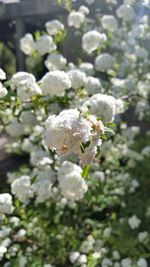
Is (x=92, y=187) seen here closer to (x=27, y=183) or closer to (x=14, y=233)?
(x=14, y=233)

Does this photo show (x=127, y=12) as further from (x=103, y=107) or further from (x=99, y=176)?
(x=103, y=107)

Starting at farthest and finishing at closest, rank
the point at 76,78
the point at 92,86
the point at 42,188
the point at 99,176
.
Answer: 1. the point at 99,176
2. the point at 92,86
3. the point at 76,78
4. the point at 42,188

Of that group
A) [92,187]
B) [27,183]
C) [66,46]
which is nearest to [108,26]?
[92,187]

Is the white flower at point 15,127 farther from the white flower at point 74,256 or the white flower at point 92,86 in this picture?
the white flower at point 74,256

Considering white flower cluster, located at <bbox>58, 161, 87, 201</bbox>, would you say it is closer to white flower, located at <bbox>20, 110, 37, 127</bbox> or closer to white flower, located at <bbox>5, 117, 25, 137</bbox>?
white flower, located at <bbox>20, 110, 37, 127</bbox>

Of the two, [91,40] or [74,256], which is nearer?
[74,256]

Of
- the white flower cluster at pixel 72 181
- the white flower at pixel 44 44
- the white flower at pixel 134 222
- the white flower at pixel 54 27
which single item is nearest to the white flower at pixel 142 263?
the white flower at pixel 134 222

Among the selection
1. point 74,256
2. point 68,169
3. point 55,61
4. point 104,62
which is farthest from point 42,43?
point 74,256
